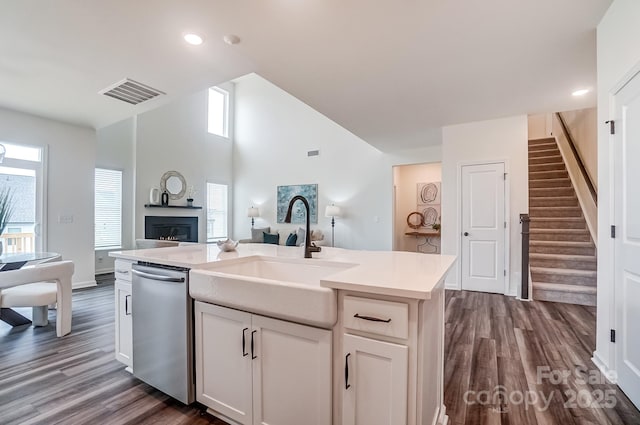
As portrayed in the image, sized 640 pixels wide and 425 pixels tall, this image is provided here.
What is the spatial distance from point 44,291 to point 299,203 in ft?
17.3

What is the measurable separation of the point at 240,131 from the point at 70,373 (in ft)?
24.1

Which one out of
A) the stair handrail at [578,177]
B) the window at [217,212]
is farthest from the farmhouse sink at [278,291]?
the window at [217,212]

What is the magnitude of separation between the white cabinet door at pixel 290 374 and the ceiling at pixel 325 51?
80.4 inches

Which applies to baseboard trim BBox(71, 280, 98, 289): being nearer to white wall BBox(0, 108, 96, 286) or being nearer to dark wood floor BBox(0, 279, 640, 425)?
white wall BBox(0, 108, 96, 286)

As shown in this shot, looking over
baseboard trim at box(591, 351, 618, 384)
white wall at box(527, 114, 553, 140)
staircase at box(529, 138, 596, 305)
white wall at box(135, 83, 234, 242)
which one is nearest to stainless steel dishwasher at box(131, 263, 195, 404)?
baseboard trim at box(591, 351, 618, 384)

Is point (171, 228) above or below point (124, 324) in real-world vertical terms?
above

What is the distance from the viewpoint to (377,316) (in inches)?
44.5

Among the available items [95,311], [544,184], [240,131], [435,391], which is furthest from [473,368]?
[240,131]

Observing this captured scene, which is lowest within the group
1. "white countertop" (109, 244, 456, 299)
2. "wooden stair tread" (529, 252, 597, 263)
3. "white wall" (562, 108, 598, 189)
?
"wooden stair tread" (529, 252, 597, 263)

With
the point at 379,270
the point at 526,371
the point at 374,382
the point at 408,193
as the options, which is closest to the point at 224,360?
the point at 374,382

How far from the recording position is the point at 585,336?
9.02 ft

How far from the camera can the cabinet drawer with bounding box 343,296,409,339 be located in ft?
3.55

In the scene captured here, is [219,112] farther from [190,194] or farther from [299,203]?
[299,203]

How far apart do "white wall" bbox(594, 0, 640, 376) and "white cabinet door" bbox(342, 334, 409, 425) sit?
1.93 meters
